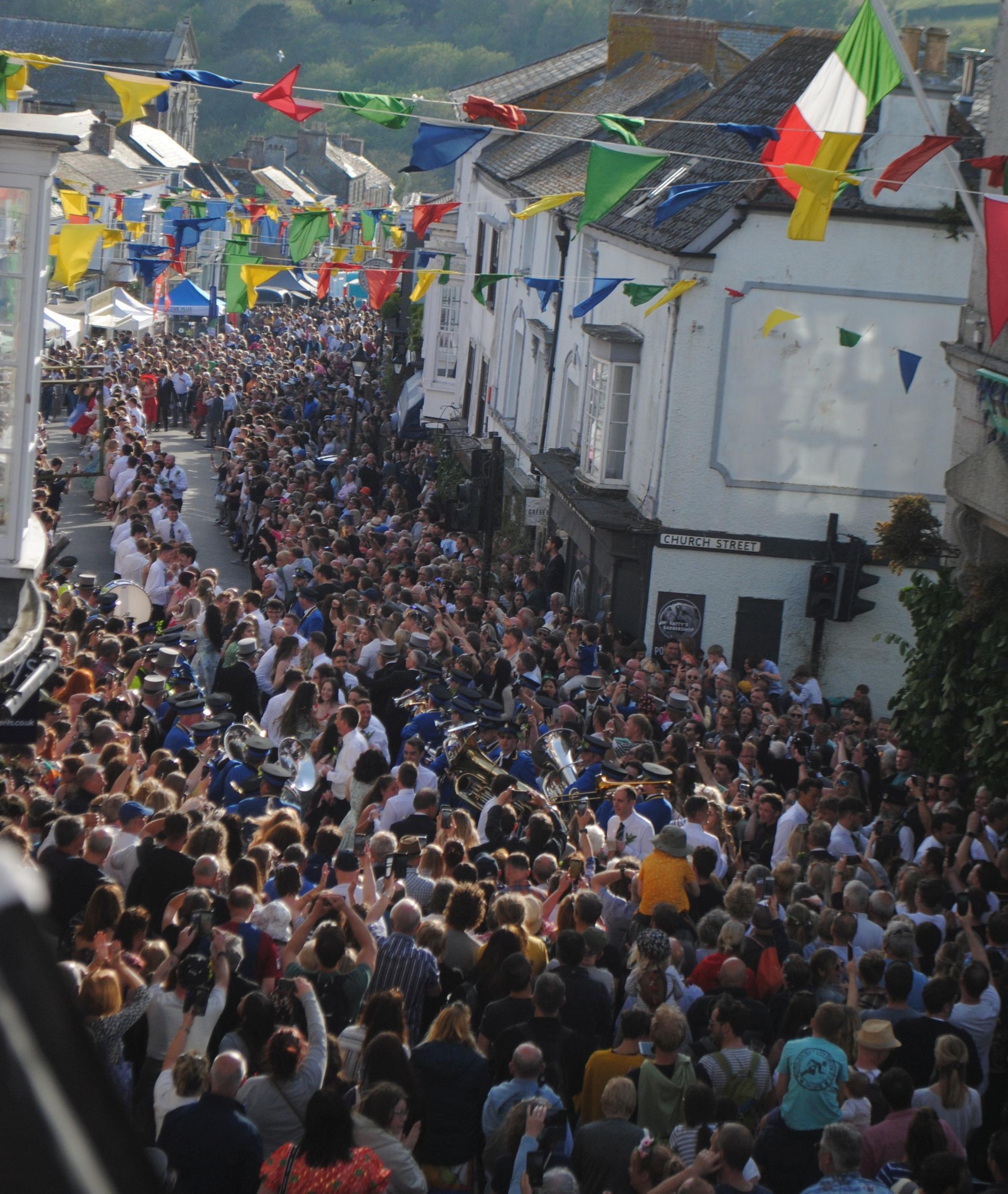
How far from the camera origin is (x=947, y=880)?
9148mm

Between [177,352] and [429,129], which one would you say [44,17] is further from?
[429,129]

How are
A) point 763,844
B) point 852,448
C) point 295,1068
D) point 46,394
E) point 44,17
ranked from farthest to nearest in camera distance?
point 44,17 < point 46,394 < point 852,448 < point 763,844 < point 295,1068

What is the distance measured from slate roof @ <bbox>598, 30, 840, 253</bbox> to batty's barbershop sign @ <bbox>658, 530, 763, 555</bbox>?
11.7 feet

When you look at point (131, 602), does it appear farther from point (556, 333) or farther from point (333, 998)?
point (556, 333)

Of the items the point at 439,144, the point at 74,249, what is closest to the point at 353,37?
the point at 74,249

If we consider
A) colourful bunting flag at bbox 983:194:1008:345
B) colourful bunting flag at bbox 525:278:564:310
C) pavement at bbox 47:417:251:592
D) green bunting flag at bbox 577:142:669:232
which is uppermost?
green bunting flag at bbox 577:142:669:232

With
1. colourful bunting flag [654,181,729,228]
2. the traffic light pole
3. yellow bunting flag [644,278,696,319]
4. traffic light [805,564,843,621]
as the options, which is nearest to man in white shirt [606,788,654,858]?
colourful bunting flag [654,181,729,228]

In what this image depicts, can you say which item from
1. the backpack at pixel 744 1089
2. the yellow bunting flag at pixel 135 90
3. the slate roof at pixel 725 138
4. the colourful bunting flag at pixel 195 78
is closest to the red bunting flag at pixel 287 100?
the colourful bunting flag at pixel 195 78

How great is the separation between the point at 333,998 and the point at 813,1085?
1.98m

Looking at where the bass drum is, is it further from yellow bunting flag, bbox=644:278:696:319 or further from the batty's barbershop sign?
the batty's barbershop sign

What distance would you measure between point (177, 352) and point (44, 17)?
8148 centimetres

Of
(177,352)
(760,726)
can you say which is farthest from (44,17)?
(760,726)

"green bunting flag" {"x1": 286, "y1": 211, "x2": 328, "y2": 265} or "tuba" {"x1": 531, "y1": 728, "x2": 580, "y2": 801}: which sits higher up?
"green bunting flag" {"x1": 286, "y1": 211, "x2": 328, "y2": 265}

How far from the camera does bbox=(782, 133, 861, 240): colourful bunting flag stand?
35.5ft
